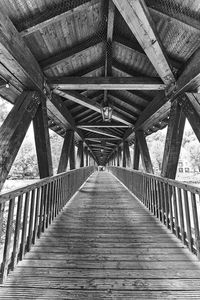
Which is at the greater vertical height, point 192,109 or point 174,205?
point 192,109

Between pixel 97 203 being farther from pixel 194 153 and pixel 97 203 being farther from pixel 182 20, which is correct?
pixel 194 153

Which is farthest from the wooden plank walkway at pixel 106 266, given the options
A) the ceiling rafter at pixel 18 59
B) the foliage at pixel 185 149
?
the foliage at pixel 185 149

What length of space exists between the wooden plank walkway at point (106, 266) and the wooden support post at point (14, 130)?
3.87 feet

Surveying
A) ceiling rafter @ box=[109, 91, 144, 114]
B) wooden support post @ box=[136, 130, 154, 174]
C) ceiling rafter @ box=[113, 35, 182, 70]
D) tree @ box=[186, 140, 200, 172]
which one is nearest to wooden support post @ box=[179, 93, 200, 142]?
ceiling rafter @ box=[113, 35, 182, 70]

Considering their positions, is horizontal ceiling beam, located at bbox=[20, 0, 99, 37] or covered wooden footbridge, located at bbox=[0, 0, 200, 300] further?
horizontal ceiling beam, located at bbox=[20, 0, 99, 37]

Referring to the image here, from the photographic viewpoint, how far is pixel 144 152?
6.25 metres

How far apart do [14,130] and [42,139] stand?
902 millimetres

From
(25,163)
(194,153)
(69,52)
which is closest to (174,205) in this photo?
(69,52)

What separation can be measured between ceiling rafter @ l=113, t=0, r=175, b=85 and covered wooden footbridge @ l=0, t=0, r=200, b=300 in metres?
0.01

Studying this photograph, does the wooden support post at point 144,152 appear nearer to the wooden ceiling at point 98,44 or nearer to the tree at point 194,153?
the wooden ceiling at point 98,44

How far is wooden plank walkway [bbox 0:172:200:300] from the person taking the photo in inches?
62.6

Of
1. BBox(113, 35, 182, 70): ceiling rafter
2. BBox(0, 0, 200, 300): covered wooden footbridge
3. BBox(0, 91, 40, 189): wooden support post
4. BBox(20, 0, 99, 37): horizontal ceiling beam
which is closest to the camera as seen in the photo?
BBox(0, 0, 200, 300): covered wooden footbridge

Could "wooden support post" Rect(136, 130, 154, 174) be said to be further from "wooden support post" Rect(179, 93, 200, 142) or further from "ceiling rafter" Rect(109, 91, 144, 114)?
"wooden support post" Rect(179, 93, 200, 142)

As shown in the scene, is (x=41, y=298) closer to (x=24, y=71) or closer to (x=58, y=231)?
(x=58, y=231)
